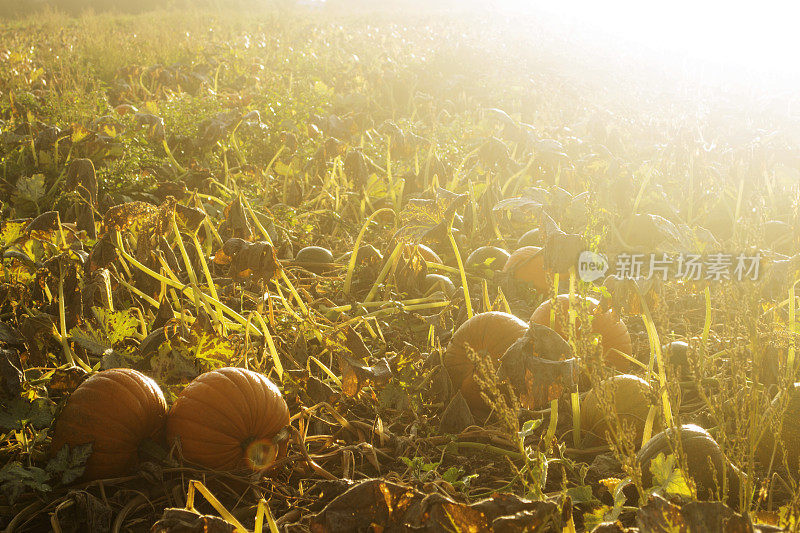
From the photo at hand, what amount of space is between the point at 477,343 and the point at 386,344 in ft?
1.81

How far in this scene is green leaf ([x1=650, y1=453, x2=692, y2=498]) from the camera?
1.66 metres

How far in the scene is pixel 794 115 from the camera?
8484 mm

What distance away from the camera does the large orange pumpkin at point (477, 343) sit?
2496 mm

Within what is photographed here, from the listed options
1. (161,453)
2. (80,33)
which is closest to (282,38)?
(80,33)

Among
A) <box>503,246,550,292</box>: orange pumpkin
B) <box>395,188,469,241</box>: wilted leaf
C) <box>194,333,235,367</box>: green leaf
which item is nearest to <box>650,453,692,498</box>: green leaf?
<box>395,188,469,241</box>: wilted leaf

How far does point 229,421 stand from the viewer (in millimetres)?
2057

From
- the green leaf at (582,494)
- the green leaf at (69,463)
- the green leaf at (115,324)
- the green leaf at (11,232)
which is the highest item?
the green leaf at (11,232)

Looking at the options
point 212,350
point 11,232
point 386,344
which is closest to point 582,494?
point 386,344

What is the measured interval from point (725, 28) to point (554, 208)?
17688 millimetres

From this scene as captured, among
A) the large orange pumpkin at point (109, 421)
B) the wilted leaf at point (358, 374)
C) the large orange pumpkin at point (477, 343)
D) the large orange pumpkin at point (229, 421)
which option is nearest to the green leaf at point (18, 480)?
the large orange pumpkin at point (109, 421)

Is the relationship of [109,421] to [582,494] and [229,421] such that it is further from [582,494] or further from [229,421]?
[582,494]

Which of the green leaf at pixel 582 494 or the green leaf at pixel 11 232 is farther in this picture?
the green leaf at pixel 11 232

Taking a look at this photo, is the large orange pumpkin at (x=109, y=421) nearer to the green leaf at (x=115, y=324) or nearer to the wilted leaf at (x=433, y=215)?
the green leaf at (x=115, y=324)

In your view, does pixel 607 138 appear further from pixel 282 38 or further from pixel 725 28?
pixel 725 28
